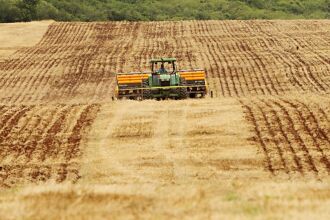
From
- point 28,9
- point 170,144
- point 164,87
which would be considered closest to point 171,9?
point 28,9

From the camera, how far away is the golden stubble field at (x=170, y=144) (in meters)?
9.89

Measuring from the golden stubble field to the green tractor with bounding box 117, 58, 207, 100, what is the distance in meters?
3.21

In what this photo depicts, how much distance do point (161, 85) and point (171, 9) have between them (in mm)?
57843

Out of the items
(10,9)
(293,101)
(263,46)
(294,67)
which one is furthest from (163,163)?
(10,9)

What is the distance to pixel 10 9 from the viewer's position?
64.2 m

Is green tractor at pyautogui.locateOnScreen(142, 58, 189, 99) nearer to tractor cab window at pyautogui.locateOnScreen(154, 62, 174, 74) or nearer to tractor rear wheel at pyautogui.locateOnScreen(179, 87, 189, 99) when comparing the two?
tractor rear wheel at pyautogui.locateOnScreen(179, 87, 189, 99)

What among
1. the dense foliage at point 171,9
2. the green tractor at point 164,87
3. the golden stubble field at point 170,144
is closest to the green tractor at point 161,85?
the green tractor at point 164,87

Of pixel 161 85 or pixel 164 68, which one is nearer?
pixel 161 85

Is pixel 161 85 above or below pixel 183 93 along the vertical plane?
above

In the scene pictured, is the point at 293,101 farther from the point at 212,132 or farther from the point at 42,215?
the point at 42,215

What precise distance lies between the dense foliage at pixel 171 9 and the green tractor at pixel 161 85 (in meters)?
43.5

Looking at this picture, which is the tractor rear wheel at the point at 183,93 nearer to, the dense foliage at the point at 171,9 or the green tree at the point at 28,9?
the green tree at the point at 28,9

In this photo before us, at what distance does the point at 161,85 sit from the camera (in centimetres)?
2488

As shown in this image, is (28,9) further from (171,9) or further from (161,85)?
(161,85)
